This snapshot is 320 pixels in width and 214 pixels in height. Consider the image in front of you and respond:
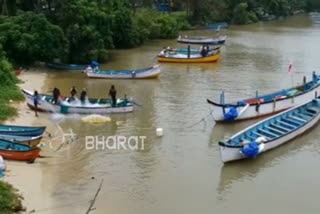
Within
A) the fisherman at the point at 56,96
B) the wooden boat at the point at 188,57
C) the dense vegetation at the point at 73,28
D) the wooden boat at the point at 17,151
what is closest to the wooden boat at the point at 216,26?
the dense vegetation at the point at 73,28

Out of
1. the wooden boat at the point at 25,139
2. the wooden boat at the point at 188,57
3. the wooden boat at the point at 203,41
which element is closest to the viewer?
the wooden boat at the point at 25,139

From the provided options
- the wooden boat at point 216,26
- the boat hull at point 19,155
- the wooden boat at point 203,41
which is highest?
the boat hull at point 19,155

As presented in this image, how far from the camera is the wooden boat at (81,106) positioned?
99.7ft

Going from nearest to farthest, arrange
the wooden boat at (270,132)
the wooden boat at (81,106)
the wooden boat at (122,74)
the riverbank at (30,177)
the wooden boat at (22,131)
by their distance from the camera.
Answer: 1. the riverbank at (30,177)
2. the wooden boat at (270,132)
3. the wooden boat at (22,131)
4. the wooden boat at (81,106)
5. the wooden boat at (122,74)

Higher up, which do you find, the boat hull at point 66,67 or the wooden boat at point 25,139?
the wooden boat at point 25,139

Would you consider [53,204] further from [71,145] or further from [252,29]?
[252,29]

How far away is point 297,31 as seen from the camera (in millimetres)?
76750

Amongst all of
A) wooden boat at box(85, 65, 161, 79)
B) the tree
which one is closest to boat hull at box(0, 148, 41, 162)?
wooden boat at box(85, 65, 161, 79)

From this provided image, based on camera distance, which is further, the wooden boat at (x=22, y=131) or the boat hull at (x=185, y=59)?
the boat hull at (x=185, y=59)

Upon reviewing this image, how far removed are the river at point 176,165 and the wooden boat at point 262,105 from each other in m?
0.63

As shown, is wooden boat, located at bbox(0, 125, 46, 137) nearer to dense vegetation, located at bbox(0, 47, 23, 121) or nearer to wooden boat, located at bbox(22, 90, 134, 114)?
dense vegetation, located at bbox(0, 47, 23, 121)

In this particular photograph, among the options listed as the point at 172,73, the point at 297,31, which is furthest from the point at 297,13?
the point at 172,73

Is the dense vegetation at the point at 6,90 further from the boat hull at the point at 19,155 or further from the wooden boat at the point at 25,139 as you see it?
the boat hull at the point at 19,155

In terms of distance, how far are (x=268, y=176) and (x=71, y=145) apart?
8.55 meters
